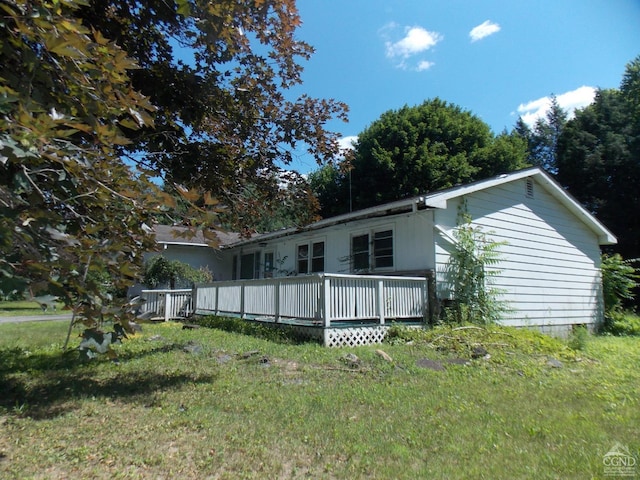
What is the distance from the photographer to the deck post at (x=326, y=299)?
A: 28.1 ft

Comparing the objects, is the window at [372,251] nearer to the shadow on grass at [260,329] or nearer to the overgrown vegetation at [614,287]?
the shadow on grass at [260,329]

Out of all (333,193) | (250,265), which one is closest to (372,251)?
(250,265)

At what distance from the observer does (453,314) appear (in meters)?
10.3

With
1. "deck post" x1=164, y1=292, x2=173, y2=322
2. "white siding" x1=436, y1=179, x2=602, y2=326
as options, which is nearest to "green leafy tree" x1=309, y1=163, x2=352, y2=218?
"deck post" x1=164, y1=292, x2=173, y2=322

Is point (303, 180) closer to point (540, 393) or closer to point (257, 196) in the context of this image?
point (257, 196)

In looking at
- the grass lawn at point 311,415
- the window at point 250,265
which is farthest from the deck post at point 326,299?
the window at point 250,265

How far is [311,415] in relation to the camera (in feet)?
14.5

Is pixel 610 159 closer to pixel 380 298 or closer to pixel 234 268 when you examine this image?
pixel 234 268

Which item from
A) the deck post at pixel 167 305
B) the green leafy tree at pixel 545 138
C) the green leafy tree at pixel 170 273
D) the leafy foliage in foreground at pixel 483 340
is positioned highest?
the green leafy tree at pixel 545 138

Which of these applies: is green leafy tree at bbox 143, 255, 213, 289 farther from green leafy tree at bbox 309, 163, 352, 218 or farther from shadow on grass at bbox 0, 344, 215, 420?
green leafy tree at bbox 309, 163, 352, 218

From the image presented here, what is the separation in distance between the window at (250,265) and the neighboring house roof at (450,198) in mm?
1200

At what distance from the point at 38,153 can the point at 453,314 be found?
9.36m

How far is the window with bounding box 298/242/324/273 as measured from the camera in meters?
14.3

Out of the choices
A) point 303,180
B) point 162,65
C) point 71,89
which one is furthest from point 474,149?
point 71,89
